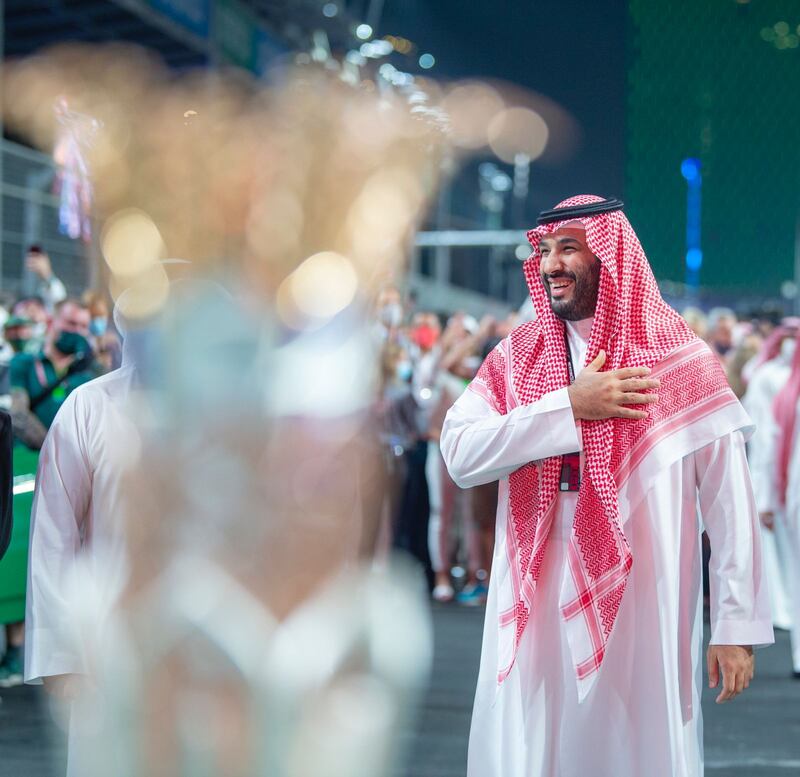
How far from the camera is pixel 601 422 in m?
2.85

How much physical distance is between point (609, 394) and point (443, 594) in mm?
6088

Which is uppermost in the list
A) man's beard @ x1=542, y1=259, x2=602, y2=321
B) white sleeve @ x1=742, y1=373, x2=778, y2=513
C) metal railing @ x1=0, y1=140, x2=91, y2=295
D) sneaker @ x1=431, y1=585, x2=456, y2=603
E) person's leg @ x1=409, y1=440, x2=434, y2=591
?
metal railing @ x1=0, y1=140, x2=91, y2=295

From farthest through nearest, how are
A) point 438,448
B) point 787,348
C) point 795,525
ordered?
point 438,448 → point 787,348 → point 795,525

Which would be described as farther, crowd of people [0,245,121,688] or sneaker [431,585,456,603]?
sneaker [431,585,456,603]

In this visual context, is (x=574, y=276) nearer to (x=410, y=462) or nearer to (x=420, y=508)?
(x=410, y=462)

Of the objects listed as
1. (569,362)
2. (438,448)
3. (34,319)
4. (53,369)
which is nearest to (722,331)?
(438,448)

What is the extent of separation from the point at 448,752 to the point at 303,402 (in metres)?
3.83

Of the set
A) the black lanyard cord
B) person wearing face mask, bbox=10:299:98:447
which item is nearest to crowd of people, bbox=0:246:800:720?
person wearing face mask, bbox=10:299:98:447

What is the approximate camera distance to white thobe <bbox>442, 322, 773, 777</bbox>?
2.80 meters

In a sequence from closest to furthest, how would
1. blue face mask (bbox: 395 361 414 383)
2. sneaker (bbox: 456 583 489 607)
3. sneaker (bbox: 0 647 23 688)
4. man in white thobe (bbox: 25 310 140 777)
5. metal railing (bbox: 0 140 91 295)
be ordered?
man in white thobe (bbox: 25 310 140 777)
sneaker (bbox: 0 647 23 688)
blue face mask (bbox: 395 361 414 383)
sneaker (bbox: 456 583 489 607)
metal railing (bbox: 0 140 91 295)

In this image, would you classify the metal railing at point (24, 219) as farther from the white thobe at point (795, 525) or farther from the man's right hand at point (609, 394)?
the man's right hand at point (609, 394)

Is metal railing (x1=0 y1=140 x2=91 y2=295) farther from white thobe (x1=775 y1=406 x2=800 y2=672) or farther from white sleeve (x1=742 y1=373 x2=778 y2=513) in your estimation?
white thobe (x1=775 y1=406 x2=800 y2=672)

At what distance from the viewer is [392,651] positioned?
134cm

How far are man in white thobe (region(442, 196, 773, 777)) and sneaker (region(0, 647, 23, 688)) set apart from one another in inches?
141
